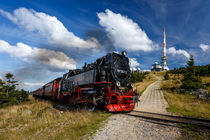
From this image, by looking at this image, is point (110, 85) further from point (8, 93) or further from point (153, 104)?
point (8, 93)

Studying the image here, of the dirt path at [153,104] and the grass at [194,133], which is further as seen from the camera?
the dirt path at [153,104]

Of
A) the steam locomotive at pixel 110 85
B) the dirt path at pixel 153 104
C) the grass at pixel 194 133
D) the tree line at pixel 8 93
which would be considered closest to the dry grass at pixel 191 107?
the dirt path at pixel 153 104

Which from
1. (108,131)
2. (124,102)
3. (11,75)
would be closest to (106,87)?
(124,102)

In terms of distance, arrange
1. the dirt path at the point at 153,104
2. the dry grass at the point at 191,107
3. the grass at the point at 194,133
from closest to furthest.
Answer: the grass at the point at 194,133 < the dry grass at the point at 191,107 < the dirt path at the point at 153,104

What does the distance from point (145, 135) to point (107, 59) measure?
605 centimetres

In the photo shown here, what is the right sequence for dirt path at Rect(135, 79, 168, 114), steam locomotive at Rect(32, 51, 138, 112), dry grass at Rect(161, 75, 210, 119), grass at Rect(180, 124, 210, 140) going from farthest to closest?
dirt path at Rect(135, 79, 168, 114)
dry grass at Rect(161, 75, 210, 119)
steam locomotive at Rect(32, 51, 138, 112)
grass at Rect(180, 124, 210, 140)

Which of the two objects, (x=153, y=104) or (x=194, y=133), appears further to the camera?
(x=153, y=104)

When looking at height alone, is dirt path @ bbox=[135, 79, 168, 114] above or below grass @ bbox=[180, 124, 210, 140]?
below

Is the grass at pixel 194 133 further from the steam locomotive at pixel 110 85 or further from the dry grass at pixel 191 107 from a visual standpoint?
the steam locomotive at pixel 110 85

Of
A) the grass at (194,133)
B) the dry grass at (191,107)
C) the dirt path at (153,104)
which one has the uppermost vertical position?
the grass at (194,133)

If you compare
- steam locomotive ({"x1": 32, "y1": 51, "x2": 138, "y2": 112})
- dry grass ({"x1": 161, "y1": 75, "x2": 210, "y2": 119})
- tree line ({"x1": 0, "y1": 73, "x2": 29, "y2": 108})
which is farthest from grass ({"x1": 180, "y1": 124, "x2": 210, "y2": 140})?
tree line ({"x1": 0, "y1": 73, "x2": 29, "y2": 108})

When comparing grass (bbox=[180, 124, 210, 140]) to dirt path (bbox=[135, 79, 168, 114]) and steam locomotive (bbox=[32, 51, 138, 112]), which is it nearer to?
steam locomotive (bbox=[32, 51, 138, 112])

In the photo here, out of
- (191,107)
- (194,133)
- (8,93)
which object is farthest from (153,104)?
(8,93)

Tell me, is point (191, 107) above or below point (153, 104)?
above
